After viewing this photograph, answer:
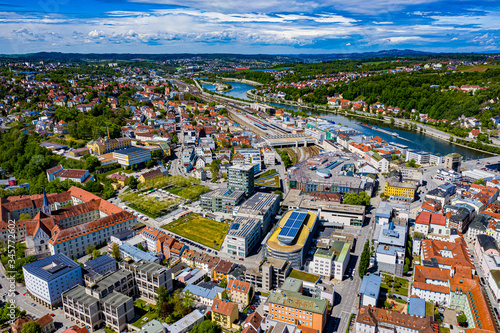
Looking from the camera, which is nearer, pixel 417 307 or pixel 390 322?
pixel 390 322

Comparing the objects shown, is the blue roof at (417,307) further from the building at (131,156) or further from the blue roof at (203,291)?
the building at (131,156)

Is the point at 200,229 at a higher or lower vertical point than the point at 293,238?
lower

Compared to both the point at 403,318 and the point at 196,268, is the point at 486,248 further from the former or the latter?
the point at 196,268

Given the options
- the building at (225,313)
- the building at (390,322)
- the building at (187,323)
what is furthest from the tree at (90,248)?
the building at (390,322)

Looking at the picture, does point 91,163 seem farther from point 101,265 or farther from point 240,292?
point 240,292

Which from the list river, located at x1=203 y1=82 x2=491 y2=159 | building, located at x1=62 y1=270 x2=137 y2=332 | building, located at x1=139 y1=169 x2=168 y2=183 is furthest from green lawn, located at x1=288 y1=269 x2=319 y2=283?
river, located at x1=203 y1=82 x2=491 y2=159

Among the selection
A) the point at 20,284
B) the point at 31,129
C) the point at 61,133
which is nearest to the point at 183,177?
the point at 20,284

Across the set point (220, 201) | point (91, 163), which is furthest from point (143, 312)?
point (91, 163)
